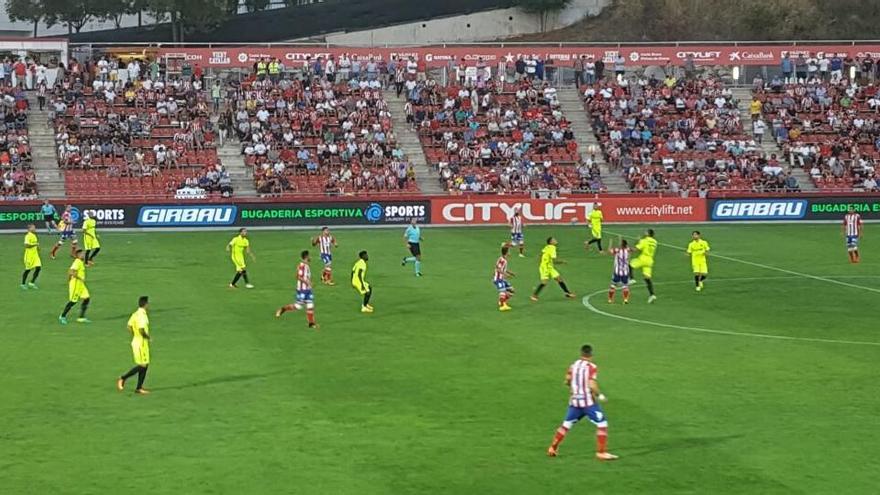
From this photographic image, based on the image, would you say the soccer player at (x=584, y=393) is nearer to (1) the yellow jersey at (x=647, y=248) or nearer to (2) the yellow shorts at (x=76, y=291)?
(2) the yellow shorts at (x=76, y=291)

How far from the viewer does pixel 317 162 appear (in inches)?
2726

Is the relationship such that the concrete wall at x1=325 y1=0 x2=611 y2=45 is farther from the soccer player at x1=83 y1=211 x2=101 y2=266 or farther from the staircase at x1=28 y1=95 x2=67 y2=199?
the soccer player at x1=83 y1=211 x2=101 y2=266

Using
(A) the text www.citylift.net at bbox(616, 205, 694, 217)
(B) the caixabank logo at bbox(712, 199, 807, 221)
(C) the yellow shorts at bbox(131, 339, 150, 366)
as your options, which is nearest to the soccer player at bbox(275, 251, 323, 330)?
(C) the yellow shorts at bbox(131, 339, 150, 366)

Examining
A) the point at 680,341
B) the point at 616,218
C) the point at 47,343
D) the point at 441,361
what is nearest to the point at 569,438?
the point at 441,361

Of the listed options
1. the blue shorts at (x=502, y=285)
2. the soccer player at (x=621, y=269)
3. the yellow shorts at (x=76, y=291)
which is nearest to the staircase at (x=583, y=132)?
the soccer player at (x=621, y=269)

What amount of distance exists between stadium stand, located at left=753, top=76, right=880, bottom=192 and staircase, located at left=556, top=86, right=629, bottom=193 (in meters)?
9.84

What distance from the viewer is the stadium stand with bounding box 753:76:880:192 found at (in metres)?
71.2

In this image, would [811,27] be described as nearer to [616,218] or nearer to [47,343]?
[616,218]

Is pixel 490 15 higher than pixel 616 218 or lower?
higher

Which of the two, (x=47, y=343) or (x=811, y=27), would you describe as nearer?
(x=47, y=343)

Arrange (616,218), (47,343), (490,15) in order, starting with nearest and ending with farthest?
(47,343) < (616,218) < (490,15)

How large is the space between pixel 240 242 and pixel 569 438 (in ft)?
67.7

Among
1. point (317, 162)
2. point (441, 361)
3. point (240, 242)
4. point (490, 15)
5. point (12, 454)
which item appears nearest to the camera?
point (12, 454)

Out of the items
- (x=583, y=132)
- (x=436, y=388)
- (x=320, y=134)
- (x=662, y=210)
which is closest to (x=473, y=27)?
(x=583, y=132)
